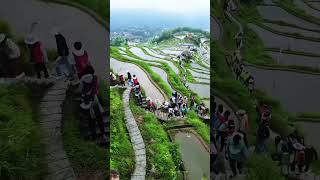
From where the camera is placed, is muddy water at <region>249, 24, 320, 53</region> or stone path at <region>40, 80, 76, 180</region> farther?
muddy water at <region>249, 24, 320, 53</region>

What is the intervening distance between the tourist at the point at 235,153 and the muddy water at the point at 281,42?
1.13 metres

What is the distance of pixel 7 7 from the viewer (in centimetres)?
539

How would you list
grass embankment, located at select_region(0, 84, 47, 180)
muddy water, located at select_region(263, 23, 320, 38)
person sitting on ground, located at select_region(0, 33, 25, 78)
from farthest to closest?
muddy water, located at select_region(263, 23, 320, 38), person sitting on ground, located at select_region(0, 33, 25, 78), grass embankment, located at select_region(0, 84, 47, 180)

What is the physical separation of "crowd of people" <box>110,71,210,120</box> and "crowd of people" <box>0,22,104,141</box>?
0.45 m

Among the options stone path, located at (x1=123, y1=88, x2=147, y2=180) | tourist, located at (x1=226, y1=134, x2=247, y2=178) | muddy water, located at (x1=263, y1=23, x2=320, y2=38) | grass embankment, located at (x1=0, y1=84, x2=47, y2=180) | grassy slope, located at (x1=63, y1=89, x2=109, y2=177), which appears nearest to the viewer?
grass embankment, located at (x1=0, y1=84, x2=47, y2=180)

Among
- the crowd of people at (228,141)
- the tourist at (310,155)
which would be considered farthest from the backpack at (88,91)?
the tourist at (310,155)

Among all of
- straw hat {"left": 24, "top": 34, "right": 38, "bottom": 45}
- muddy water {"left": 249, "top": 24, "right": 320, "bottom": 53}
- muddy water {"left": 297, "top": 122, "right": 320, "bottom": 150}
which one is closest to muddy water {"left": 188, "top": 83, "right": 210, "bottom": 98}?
muddy water {"left": 249, "top": 24, "right": 320, "bottom": 53}

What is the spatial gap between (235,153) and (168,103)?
92cm

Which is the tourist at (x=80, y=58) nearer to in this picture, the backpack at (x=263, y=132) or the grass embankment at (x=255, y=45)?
the grass embankment at (x=255, y=45)

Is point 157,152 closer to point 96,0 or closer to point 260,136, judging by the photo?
point 260,136

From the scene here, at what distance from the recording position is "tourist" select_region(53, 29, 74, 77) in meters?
5.55

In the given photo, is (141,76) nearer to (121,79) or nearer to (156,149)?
(121,79)

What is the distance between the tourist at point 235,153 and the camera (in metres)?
6.12

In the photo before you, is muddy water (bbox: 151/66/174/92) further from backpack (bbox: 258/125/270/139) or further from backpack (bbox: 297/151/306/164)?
backpack (bbox: 297/151/306/164)
